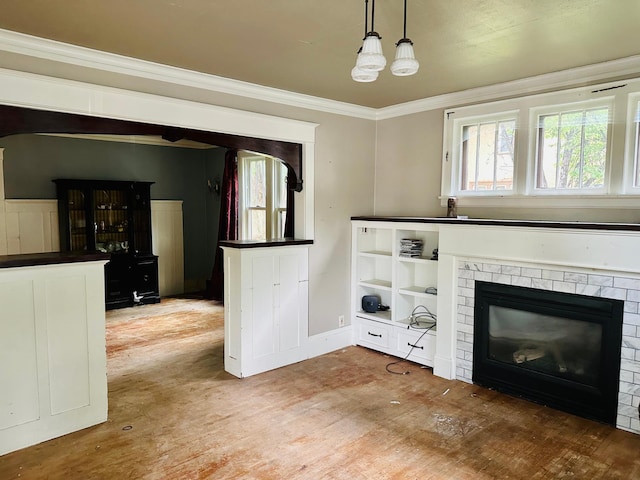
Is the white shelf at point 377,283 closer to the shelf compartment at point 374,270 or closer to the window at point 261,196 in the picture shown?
the shelf compartment at point 374,270

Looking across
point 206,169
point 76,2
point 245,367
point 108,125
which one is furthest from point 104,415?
point 206,169

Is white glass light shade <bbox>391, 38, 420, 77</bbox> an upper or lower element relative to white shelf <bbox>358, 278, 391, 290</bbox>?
upper

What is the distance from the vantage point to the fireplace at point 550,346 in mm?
2938

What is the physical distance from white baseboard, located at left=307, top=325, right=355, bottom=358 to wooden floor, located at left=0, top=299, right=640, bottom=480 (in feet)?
0.81

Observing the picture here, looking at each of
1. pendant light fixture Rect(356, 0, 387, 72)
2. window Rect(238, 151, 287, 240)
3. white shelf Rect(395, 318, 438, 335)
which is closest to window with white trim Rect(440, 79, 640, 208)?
white shelf Rect(395, 318, 438, 335)

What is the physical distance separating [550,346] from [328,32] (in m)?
2.70

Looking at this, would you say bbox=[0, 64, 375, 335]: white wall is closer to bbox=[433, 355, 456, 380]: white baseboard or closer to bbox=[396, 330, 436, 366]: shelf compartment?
bbox=[396, 330, 436, 366]: shelf compartment

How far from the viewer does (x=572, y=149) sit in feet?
11.1

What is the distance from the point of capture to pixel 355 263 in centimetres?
455

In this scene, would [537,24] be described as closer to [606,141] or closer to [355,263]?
[606,141]

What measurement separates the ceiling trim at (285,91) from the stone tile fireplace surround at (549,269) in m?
1.17

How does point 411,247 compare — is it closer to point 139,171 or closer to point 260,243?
point 260,243

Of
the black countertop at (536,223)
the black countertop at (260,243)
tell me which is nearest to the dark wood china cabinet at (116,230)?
the black countertop at (260,243)

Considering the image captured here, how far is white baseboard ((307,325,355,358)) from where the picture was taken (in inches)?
166
